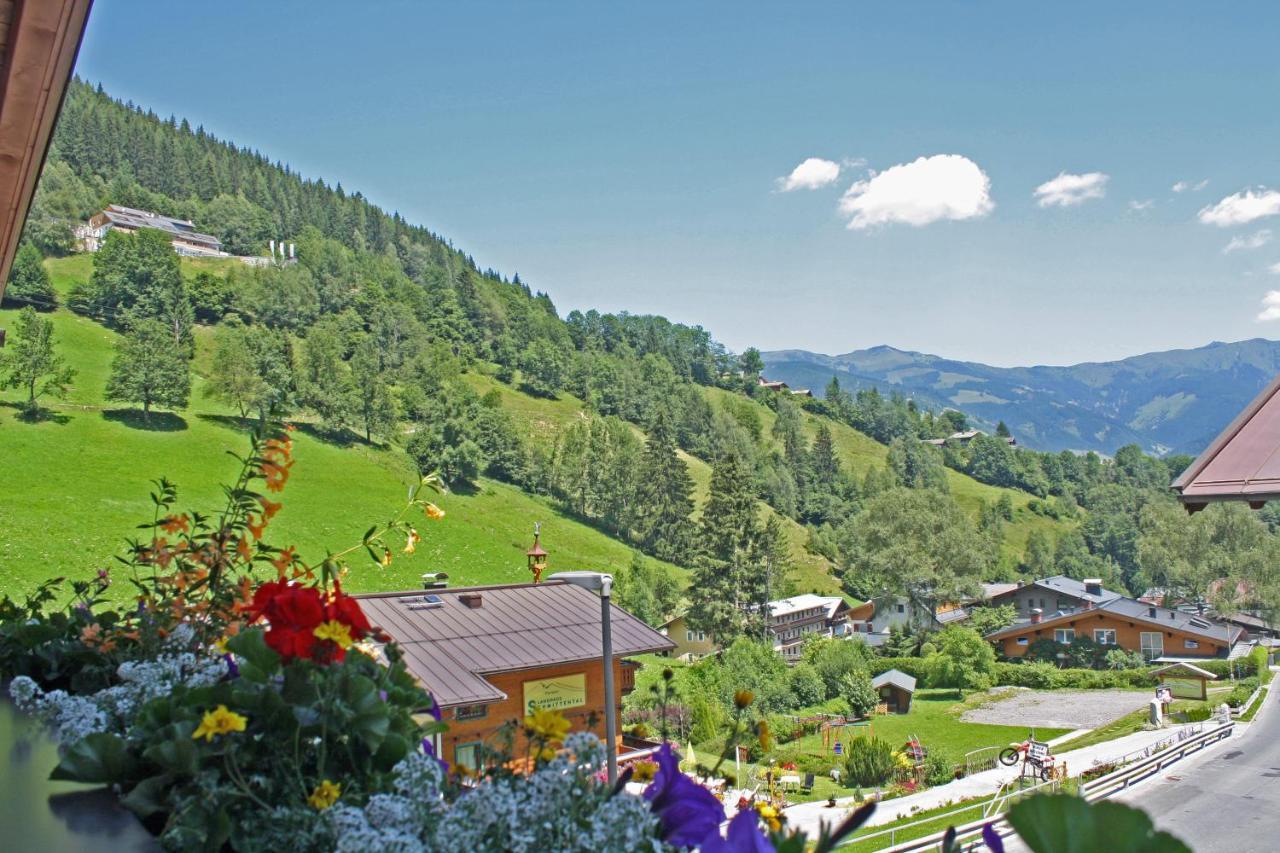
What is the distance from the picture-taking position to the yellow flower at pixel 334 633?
0.92 metres

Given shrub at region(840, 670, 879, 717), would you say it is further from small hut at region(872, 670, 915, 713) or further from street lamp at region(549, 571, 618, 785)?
street lamp at region(549, 571, 618, 785)

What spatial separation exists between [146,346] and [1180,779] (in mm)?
45414

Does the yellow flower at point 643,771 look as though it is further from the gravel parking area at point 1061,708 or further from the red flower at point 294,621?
the gravel parking area at point 1061,708

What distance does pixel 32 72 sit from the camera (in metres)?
1.36

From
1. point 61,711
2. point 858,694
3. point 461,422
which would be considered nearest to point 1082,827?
point 61,711

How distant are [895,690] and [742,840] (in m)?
35.2

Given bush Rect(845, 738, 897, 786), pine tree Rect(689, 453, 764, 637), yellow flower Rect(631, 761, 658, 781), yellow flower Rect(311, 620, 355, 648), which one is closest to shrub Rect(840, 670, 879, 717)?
pine tree Rect(689, 453, 764, 637)

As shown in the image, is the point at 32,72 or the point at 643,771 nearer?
the point at 643,771

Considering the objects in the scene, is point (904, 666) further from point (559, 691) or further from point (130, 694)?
point (130, 694)

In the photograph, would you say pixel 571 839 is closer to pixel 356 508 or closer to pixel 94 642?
pixel 94 642

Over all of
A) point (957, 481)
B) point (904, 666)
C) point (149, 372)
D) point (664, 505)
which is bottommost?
point (904, 666)

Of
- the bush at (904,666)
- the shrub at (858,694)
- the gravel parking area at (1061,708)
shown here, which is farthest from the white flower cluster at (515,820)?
the bush at (904,666)

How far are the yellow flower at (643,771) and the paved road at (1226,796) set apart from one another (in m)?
14.0

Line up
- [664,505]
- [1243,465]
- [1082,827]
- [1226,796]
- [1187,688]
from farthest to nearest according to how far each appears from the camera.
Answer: [664,505], [1187,688], [1226,796], [1243,465], [1082,827]
